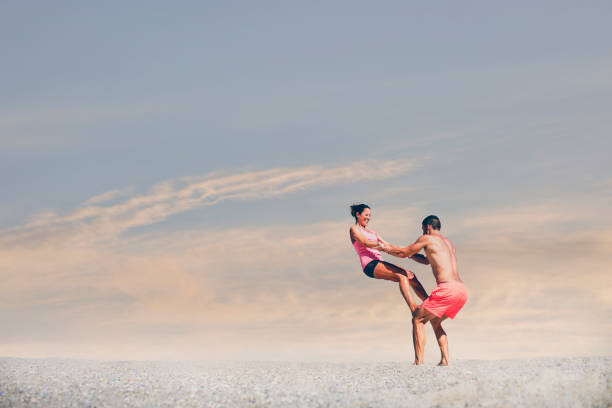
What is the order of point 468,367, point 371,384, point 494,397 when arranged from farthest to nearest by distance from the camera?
1. point 468,367
2. point 371,384
3. point 494,397

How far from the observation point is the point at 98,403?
12172 mm

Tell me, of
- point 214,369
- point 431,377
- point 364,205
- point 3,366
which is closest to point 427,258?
point 364,205

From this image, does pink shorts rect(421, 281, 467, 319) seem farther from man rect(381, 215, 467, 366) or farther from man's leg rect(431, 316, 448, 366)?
man's leg rect(431, 316, 448, 366)

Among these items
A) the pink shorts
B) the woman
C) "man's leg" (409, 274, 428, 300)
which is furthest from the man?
"man's leg" (409, 274, 428, 300)

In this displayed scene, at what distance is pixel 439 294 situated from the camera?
49.9 feet

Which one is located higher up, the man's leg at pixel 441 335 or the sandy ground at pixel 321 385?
the man's leg at pixel 441 335

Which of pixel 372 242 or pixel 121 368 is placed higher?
→ pixel 372 242

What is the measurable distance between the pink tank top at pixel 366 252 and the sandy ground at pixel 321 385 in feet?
7.99

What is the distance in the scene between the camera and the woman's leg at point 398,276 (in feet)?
50.9

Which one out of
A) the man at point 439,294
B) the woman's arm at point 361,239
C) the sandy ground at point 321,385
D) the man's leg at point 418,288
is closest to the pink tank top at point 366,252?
the woman's arm at point 361,239

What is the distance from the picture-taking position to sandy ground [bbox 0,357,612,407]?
12.0 metres

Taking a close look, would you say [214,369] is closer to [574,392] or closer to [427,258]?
[427,258]

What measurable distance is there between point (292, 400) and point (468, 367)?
4.62m

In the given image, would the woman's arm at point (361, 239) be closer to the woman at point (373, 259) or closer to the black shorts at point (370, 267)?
the woman at point (373, 259)
